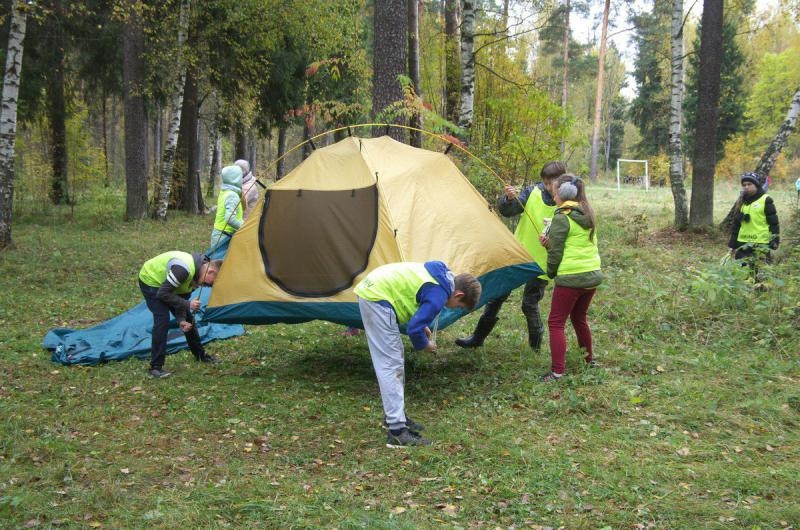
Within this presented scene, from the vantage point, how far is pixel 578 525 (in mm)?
3490

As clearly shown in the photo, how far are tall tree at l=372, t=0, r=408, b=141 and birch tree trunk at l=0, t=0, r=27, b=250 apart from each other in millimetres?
5147

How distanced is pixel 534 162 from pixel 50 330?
27.5 ft

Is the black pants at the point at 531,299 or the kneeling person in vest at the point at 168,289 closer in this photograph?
the kneeling person in vest at the point at 168,289

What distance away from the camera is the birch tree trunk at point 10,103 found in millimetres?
9531

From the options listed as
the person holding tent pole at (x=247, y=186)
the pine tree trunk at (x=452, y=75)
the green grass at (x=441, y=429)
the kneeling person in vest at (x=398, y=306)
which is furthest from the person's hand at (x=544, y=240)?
the pine tree trunk at (x=452, y=75)

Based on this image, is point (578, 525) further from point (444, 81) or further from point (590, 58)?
point (590, 58)

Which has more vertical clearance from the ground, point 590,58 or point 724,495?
point 590,58

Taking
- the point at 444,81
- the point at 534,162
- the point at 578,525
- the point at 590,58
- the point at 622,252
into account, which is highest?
the point at 590,58

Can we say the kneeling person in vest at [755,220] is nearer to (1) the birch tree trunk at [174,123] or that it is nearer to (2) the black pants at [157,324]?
(2) the black pants at [157,324]

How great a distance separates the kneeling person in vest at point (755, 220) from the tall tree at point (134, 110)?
39.1 ft

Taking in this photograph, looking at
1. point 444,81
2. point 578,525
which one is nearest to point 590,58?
point 444,81

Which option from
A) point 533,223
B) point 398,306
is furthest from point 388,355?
point 533,223

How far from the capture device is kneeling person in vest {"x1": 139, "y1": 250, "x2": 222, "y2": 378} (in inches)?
232

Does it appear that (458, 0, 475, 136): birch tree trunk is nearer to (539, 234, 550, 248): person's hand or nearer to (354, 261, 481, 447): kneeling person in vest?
(539, 234, 550, 248): person's hand
